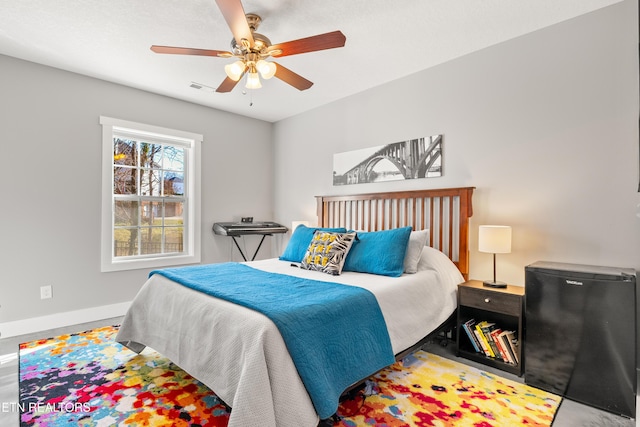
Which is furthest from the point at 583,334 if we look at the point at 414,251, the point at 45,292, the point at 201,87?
the point at 45,292

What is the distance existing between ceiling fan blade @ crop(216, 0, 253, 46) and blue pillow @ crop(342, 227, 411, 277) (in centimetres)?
181

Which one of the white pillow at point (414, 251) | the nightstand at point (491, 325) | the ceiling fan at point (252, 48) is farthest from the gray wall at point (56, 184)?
the nightstand at point (491, 325)

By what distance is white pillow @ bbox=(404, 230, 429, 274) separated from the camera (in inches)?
107

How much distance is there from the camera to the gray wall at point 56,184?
3059mm

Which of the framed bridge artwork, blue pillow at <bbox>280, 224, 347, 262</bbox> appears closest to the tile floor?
blue pillow at <bbox>280, 224, 347, 262</bbox>

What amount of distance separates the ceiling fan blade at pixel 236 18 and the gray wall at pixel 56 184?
Answer: 236 centimetres

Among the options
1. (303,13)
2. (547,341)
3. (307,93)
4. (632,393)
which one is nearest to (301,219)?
(307,93)

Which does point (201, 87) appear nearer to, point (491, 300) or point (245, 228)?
point (245, 228)

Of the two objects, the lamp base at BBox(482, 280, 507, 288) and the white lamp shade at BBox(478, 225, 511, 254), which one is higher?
the white lamp shade at BBox(478, 225, 511, 254)

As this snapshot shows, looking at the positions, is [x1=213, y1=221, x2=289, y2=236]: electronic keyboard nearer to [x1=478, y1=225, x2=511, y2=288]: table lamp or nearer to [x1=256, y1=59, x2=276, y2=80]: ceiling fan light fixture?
[x1=256, y1=59, x2=276, y2=80]: ceiling fan light fixture

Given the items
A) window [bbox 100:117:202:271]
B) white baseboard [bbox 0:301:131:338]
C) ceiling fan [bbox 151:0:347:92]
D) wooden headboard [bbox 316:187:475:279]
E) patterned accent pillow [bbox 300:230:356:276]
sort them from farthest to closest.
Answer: window [bbox 100:117:202:271] → white baseboard [bbox 0:301:131:338] → wooden headboard [bbox 316:187:475:279] → patterned accent pillow [bbox 300:230:356:276] → ceiling fan [bbox 151:0:347:92]

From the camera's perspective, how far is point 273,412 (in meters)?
1.40

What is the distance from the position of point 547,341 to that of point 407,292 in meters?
0.93

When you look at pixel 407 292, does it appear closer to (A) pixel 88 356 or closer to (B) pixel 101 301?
(A) pixel 88 356
